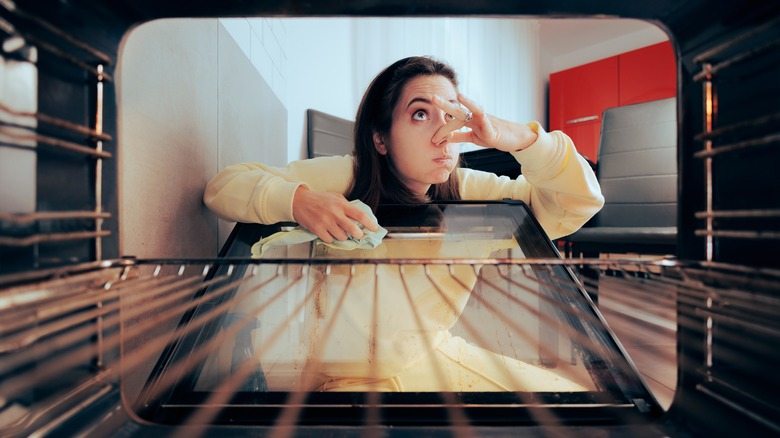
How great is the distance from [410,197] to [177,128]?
0.54 metres

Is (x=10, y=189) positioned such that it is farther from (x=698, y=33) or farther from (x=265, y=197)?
(x=698, y=33)

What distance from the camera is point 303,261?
0.36 m


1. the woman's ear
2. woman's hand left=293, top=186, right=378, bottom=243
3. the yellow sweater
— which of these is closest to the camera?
woman's hand left=293, top=186, right=378, bottom=243

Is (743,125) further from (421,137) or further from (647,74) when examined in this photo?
(647,74)

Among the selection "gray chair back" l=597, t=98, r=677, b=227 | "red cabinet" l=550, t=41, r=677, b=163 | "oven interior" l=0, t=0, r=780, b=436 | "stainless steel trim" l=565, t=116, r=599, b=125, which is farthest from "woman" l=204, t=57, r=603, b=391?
"stainless steel trim" l=565, t=116, r=599, b=125

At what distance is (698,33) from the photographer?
1.10 feet

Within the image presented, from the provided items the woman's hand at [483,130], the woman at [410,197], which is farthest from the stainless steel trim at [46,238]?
the woman's hand at [483,130]

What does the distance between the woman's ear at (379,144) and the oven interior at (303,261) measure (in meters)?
0.76

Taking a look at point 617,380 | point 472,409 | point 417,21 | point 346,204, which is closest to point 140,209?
point 346,204

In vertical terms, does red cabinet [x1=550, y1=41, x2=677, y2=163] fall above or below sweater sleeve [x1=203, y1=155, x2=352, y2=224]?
above

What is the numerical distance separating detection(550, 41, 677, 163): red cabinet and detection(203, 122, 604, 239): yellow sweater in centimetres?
256

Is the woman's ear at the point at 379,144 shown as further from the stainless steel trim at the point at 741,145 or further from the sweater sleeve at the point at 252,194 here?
the stainless steel trim at the point at 741,145

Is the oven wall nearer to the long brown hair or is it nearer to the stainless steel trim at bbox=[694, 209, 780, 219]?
the long brown hair

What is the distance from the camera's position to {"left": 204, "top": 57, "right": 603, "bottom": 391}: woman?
1.76 ft
